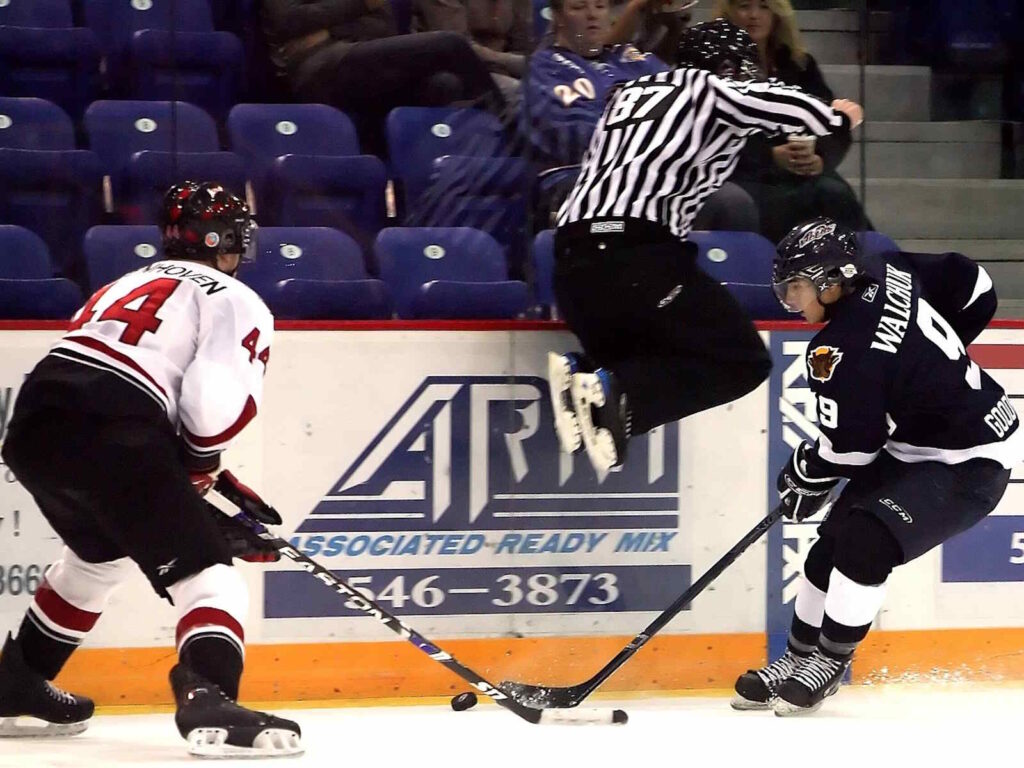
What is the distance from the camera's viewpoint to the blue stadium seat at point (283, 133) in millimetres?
3832

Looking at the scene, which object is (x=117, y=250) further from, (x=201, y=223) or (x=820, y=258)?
(x=820, y=258)

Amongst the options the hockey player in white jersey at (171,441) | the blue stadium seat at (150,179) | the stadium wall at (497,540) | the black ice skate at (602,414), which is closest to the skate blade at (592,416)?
the black ice skate at (602,414)

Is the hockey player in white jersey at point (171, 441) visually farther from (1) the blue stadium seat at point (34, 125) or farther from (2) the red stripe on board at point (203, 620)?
(1) the blue stadium seat at point (34, 125)

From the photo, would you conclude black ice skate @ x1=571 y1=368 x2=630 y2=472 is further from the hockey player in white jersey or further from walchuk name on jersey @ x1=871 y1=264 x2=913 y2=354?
the hockey player in white jersey

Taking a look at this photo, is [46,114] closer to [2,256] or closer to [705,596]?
[2,256]

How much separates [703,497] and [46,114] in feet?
6.00

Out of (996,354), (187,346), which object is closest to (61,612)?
(187,346)

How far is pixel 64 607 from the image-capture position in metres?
3.26

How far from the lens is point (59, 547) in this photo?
363 cm

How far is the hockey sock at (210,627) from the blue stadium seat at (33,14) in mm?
1570

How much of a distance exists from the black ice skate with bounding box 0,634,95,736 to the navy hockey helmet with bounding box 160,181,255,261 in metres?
0.89

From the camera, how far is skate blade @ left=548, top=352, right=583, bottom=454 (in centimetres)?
360

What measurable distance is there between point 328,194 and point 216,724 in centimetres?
142

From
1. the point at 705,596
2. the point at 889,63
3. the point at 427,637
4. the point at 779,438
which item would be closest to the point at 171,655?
the point at 427,637
